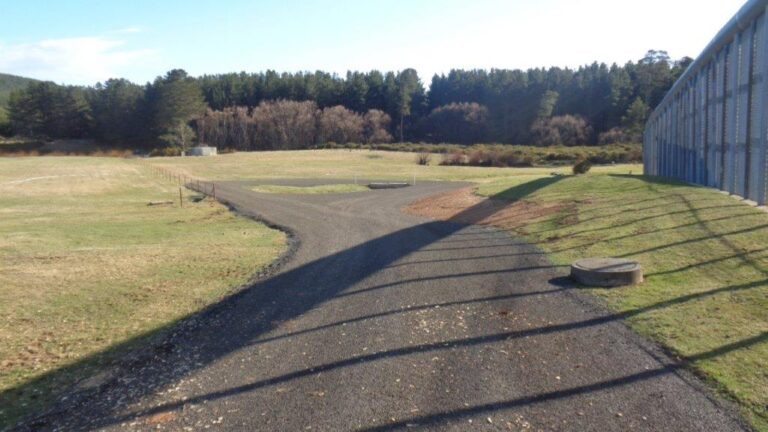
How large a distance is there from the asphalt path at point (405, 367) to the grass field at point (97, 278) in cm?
96

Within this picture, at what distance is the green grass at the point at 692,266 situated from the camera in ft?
23.1

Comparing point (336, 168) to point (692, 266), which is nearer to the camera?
point (692, 266)

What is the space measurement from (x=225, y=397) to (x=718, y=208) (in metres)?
15.5

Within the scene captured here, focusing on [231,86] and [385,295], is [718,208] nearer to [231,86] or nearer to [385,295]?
[385,295]

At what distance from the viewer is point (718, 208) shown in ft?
55.1

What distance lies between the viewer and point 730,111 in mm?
20625

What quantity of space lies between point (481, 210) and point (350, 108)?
126612 mm

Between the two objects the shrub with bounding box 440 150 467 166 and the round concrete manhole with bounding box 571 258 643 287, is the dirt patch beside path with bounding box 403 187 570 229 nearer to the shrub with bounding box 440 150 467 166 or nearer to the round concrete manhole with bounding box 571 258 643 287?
the round concrete manhole with bounding box 571 258 643 287

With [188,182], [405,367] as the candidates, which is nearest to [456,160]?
[188,182]

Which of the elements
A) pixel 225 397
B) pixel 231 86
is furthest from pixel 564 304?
pixel 231 86

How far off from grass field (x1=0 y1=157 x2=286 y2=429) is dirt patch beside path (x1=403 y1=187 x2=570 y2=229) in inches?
308

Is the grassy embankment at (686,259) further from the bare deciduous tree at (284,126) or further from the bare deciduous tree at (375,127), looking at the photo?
the bare deciduous tree at (375,127)

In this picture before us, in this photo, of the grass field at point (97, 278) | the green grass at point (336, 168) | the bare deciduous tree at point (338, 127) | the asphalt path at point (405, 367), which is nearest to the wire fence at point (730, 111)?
the asphalt path at point (405, 367)

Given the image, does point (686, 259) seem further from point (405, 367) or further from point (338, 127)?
point (338, 127)
